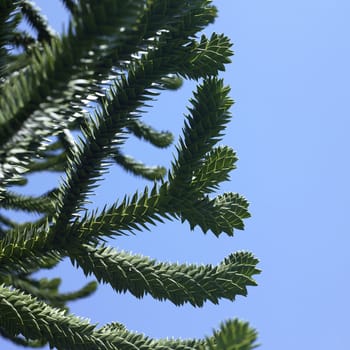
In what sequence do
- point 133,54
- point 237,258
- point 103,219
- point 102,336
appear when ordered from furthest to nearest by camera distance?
point 237,258
point 103,219
point 102,336
point 133,54

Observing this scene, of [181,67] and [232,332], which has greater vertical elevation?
[181,67]

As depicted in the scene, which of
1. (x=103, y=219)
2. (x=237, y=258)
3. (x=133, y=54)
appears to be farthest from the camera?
(x=237, y=258)

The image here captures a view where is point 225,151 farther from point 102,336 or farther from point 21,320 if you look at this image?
point 21,320

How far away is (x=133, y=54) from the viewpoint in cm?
146

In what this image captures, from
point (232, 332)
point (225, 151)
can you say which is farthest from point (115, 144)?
point (232, 332)

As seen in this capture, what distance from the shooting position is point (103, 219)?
1.69 metres

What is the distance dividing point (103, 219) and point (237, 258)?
1.53ft

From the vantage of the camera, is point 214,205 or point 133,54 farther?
point 214,205

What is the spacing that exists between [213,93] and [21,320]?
87 cm

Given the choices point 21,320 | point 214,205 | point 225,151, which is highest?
point 225,151

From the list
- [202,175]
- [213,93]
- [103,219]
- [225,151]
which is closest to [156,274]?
[103,219]

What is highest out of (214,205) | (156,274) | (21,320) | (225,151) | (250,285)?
(225,151)

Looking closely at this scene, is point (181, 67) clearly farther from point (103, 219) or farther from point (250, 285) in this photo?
point (250, 285)

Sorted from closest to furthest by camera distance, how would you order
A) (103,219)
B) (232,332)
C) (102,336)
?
(232,332)
(102,336)
(103,219)
